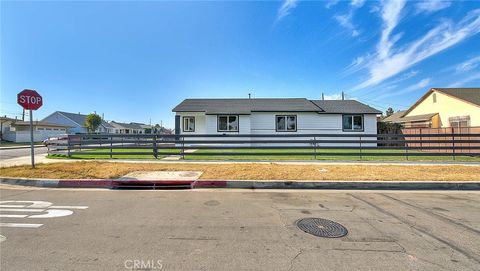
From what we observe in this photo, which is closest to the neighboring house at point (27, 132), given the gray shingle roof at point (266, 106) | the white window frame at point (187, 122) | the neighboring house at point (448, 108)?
the gray shingle roof at point (266, 106)

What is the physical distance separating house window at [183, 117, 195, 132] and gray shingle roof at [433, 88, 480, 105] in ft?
81.4

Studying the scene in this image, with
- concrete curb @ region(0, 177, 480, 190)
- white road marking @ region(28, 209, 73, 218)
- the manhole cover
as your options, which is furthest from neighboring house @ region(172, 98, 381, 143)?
the manhole cover

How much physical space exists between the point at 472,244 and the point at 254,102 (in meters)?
20.2

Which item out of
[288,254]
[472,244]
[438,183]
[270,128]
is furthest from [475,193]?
[270,128]

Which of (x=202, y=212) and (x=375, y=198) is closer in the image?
(x=202, y=212)

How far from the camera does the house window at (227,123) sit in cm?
1978

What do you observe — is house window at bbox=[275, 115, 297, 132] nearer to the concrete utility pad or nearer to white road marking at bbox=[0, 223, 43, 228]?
the concrete utility pad

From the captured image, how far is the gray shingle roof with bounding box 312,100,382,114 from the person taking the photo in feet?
66.5

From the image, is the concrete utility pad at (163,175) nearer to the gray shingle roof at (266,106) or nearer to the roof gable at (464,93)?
the gray shingle roof at (266,106)

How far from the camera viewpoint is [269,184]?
7023mm

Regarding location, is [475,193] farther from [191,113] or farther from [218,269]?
[191,113]

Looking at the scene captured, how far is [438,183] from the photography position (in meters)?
6.90

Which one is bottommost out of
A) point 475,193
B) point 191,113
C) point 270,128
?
point 475,193

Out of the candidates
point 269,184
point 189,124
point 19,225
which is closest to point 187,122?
point 189,124
